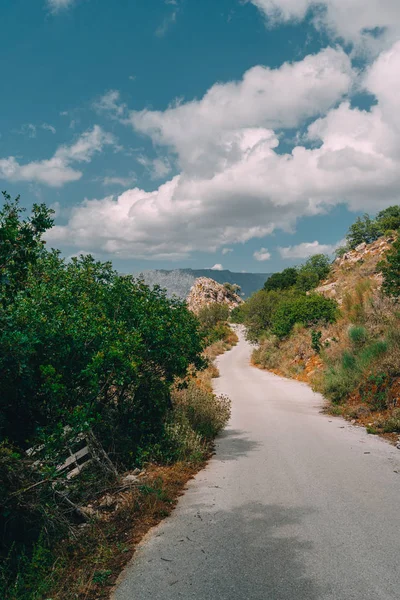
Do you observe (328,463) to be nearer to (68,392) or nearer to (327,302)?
(68,392)

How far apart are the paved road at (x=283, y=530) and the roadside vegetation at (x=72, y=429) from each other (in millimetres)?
541

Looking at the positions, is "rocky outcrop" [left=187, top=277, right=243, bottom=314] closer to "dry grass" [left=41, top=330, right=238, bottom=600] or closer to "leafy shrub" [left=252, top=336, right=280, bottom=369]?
"leafy shrub" [left=252, top=336, right=280, bottom=369]

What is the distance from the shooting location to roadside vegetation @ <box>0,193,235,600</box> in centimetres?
446

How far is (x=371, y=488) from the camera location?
662 centimetres

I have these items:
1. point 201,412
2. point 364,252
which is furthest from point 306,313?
point 364,252

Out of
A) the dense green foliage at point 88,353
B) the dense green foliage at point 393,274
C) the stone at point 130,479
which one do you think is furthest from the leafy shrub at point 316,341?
the stone at point 130,479

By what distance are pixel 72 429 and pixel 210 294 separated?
12039cm

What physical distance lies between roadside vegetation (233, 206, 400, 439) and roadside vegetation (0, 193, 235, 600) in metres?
6.24

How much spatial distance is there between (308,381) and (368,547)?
18013mm

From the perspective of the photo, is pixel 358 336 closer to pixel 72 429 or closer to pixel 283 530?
pixel 283 530

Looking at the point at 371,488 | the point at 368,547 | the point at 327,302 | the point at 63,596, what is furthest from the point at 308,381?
the point at 63,596

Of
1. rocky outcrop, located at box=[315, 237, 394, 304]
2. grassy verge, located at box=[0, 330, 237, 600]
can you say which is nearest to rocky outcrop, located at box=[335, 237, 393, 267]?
rocky outcrop, located at box=[315, 237, 394, 304]

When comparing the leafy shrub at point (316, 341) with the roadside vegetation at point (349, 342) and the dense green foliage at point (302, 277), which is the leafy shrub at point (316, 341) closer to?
the roadside vegetation at point (349, 342)

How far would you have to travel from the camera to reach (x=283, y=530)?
525cm
